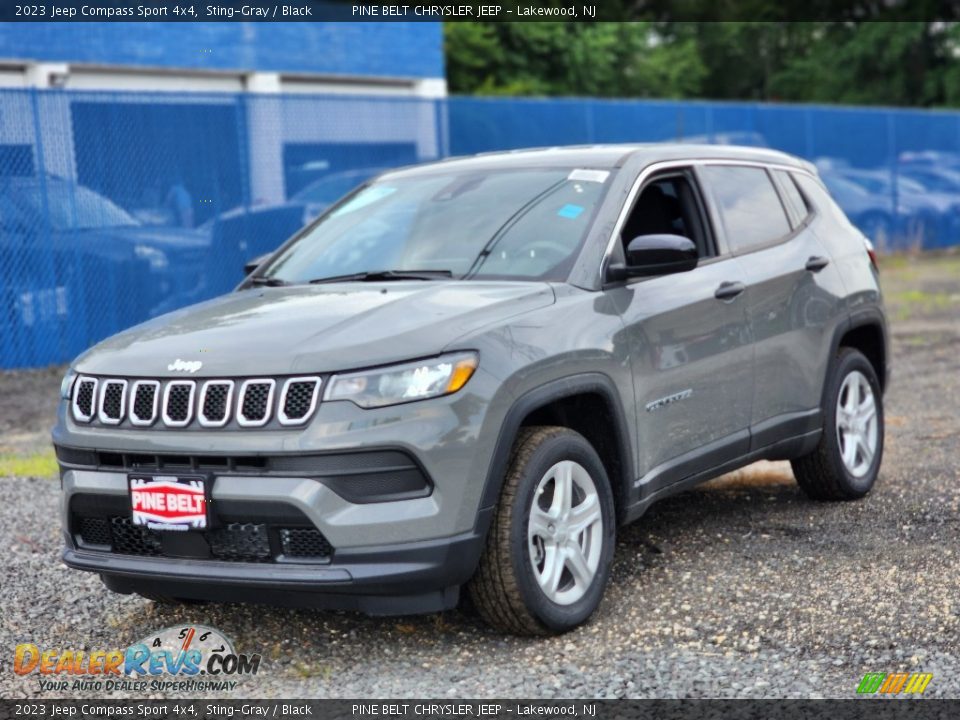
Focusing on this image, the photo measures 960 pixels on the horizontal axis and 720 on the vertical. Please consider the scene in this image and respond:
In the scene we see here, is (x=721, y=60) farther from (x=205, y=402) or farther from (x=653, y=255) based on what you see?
(x=205, y=402)

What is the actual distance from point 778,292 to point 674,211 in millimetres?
640

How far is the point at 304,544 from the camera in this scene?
4301 millimetres

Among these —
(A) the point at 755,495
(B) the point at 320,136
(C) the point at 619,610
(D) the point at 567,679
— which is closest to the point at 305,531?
(D) the point at 567,679

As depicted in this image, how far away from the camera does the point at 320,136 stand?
1453cm

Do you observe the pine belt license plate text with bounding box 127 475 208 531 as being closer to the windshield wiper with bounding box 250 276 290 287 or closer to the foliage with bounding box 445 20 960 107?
the windshield wiper with bounding box 250 276 290 287

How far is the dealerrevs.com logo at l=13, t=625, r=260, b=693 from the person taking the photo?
14.8 ft

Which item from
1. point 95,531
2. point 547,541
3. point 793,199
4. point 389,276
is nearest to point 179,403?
point 95,531

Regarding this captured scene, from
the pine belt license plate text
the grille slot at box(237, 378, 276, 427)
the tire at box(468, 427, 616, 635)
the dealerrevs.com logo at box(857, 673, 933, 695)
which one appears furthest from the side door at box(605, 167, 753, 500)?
the pine belt license plate text

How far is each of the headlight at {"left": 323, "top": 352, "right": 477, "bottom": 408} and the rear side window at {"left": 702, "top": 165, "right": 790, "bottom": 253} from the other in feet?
7.02

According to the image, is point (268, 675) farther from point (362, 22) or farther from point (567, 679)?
point (362, 22)

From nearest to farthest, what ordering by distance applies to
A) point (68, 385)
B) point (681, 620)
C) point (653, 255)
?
point (68, 385) → point (681, 620) → point (653, 255)

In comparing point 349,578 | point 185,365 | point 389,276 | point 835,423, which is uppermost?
point 389,276

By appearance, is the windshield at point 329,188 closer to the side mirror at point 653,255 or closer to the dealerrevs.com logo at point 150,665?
the side mirror at point 653,255

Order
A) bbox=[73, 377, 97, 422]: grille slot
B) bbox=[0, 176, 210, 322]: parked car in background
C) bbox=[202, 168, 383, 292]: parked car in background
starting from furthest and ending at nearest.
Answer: bbox=[202, 168, 383, 292]: parked car in background
bbox=[0, 176, 210, 322]: parked car in background
bbox=[73, 377, 97, 422]: grille slot
